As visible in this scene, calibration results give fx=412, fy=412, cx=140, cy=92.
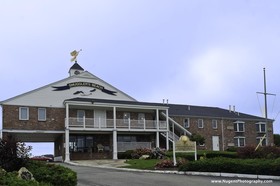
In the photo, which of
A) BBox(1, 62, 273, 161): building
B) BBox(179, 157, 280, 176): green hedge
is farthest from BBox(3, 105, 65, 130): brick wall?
BBox(179, 157, 280, 176): green hedge

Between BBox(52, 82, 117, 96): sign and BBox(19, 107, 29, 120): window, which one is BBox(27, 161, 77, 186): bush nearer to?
BBox(19, 107, 29, 120): window

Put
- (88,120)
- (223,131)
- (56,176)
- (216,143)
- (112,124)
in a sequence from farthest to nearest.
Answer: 1. (223,131)
2. (216,143)
3. (112,124)
4. (88,120)
5. (56,176)

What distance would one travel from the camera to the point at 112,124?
4025 centimetres

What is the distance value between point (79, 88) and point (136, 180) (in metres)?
26.3

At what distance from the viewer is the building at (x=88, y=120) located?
125 ft

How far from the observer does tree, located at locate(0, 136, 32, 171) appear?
1495cm

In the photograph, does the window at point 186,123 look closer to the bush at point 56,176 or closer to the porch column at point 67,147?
the porch column at point 67,147

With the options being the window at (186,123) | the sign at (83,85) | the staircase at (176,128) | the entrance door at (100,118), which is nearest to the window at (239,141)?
the window at (186,123)

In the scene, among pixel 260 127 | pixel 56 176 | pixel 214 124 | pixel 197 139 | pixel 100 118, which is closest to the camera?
pixel 56 176

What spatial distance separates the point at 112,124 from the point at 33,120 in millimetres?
7500

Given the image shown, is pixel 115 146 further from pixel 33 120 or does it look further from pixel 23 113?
pixel 23 113

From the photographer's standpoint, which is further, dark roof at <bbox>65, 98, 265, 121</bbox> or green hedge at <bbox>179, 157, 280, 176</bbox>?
dark roof at <bbox>65, 98, 265, 121</bbox>

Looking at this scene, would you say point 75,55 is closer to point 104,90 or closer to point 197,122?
point 104,90

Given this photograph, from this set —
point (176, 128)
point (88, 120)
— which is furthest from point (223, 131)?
point (88, 120)
